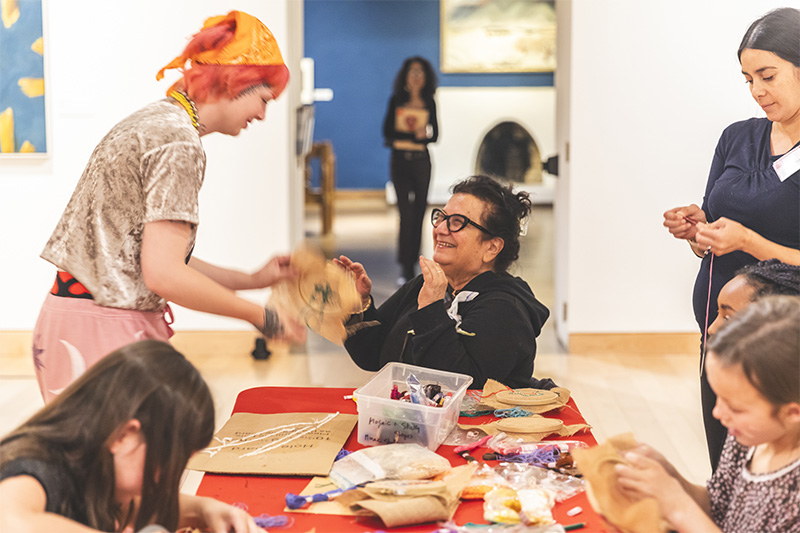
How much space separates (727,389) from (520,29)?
1105 centimetres

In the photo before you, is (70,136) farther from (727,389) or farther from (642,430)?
(727,389)

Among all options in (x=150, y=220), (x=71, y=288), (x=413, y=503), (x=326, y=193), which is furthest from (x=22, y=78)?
(x=326, y=193)

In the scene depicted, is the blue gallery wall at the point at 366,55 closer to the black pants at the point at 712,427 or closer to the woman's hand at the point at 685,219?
the woman's hand at the point at 685,219

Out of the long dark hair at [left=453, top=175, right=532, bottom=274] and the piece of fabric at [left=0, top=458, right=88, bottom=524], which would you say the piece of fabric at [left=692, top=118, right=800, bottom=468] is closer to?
the long dark hair at [left=453, top=175, right=532, bottom=274]

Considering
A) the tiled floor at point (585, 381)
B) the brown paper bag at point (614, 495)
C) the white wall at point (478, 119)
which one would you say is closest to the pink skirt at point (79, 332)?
the brown paper bag at point (614, 495)

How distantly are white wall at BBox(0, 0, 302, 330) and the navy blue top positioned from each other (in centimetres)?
282

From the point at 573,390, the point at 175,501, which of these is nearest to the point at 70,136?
the point at 573,390

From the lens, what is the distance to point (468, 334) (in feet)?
7.71

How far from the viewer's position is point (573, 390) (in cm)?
435

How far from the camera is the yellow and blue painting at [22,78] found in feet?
15.4

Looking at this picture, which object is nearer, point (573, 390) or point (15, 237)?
point (573, 390)

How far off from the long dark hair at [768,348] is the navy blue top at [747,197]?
1048mm

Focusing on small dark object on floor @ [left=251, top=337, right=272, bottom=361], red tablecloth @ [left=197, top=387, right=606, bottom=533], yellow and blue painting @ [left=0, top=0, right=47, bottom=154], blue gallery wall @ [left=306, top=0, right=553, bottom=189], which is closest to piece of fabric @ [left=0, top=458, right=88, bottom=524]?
red tablecloth @ [left=197, top=387, right=606, bottom=533]

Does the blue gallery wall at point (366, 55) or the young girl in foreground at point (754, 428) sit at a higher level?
the blue gallery wall at point (366, 55)
